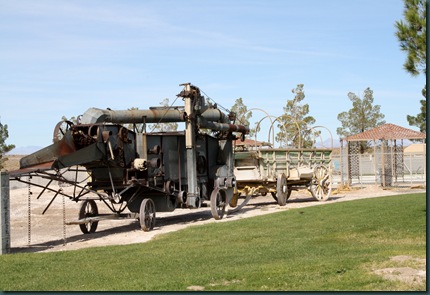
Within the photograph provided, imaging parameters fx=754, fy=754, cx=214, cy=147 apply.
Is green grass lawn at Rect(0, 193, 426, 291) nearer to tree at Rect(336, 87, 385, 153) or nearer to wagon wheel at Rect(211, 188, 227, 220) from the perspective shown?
wagon wheel at Rect(211, 188, 227, 220)

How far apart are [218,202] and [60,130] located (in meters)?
5.66

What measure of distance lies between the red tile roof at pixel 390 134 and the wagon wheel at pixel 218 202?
17702 mm

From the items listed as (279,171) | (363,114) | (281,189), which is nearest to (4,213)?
(281,189)

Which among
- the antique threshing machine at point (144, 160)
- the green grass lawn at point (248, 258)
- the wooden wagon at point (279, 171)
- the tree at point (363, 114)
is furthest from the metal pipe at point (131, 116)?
the tree at point (363, 114)

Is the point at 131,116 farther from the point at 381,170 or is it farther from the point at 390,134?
the point at 390,134

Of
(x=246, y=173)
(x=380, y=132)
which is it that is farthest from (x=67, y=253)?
(x=380, y=132)

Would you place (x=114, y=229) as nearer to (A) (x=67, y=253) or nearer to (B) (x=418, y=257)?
(A) (x=67, y=253)

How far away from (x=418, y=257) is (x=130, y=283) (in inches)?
165

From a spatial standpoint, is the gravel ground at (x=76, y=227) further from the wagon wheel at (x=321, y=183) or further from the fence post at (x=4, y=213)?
the wagon wheel at (x=321, y=183)

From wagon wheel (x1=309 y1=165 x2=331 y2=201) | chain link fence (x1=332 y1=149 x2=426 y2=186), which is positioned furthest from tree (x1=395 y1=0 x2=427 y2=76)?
chain link fence (x1=332 y1=149 x2=426 y2=186)

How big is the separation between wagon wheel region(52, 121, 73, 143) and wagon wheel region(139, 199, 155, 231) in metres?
2.71

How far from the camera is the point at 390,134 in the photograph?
3841cm

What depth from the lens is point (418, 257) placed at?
11039 millimetres

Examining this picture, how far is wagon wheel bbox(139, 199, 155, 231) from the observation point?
61.3ft
